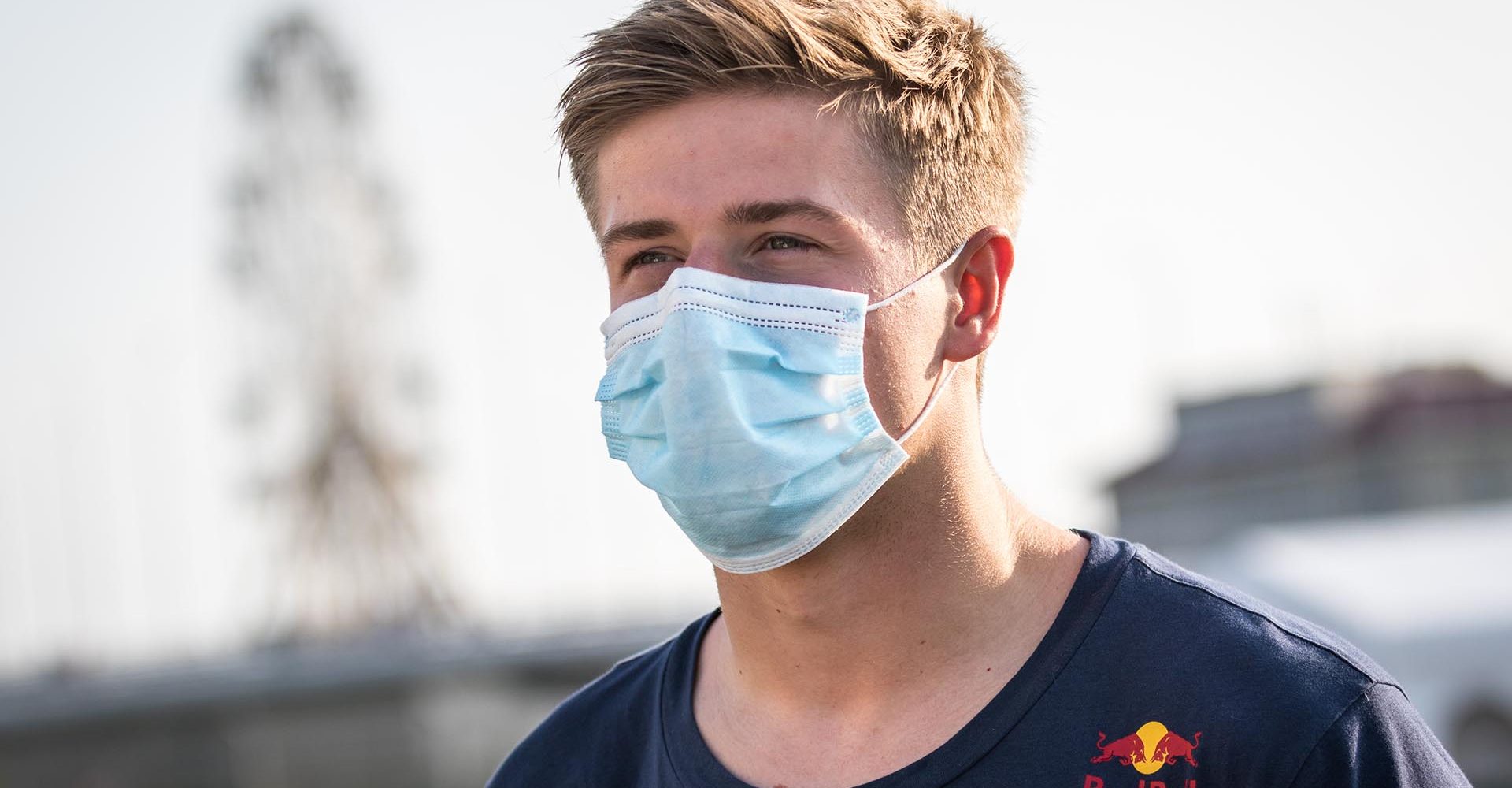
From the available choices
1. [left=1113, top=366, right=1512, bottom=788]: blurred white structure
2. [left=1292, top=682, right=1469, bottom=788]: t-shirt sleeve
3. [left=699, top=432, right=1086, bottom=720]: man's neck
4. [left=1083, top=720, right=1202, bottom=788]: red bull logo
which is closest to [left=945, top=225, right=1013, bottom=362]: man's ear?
[left=699, top=432, right=1086, bottom=720]: man's neck

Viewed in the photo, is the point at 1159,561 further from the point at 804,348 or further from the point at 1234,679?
the point at 804,348

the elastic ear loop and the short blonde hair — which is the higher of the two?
the short blonde hair

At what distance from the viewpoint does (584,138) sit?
2.54 metres

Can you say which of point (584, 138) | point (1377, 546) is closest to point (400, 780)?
point (1377, 546)

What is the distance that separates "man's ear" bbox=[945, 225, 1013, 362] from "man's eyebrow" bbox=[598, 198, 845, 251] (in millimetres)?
259

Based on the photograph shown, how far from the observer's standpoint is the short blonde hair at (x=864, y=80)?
2.31 metres

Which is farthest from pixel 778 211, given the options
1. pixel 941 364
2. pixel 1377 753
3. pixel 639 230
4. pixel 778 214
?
pixel 1377 753

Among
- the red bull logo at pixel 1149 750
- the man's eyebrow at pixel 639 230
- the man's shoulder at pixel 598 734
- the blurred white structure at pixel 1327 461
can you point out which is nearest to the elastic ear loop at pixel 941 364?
the man's eyebrow at pixel 639 230

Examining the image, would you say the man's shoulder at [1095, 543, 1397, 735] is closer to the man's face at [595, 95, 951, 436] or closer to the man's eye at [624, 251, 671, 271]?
the man's face at [595, 95, 951, 436]

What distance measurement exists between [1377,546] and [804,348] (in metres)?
10.8

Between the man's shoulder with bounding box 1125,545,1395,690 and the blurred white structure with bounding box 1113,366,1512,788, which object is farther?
the blurred white structure with bounding box 1113,366,1512,788

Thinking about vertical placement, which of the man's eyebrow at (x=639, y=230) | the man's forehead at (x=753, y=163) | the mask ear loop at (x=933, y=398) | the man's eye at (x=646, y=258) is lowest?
the mask ear loop at (x=933, y=398)

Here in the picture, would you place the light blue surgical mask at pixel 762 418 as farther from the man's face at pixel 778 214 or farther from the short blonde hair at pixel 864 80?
the short blonde hair at pixel 864 80

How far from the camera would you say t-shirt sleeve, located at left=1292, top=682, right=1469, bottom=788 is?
2.01 meters
